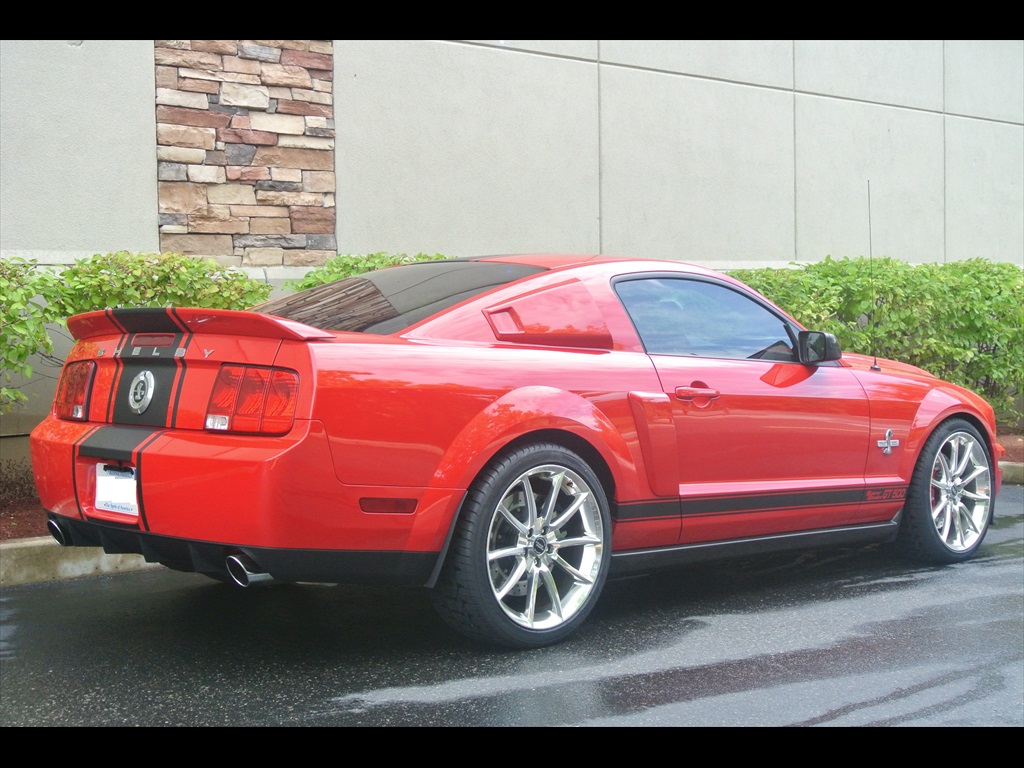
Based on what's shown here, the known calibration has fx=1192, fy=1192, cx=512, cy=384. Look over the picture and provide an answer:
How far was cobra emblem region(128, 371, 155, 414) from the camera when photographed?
4312 millimetres

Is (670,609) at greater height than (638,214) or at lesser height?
lesser

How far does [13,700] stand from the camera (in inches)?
155

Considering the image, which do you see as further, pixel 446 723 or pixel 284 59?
pixel 284 59

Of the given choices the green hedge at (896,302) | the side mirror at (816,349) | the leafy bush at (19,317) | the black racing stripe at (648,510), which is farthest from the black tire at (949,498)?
the leafy bush at (19,317)

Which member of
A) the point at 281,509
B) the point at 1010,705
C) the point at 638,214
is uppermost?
the point at 638,214

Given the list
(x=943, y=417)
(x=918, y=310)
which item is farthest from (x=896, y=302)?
(x=943, y=417)

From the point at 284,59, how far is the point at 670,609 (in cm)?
591

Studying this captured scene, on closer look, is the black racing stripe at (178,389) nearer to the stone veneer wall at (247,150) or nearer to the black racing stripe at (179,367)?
the black racing stripe at (179,367)

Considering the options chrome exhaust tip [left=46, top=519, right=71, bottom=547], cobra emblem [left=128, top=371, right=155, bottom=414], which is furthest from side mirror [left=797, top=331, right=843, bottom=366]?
chrome exhaust tip [left=46, top=519, right=71, bottom=547]

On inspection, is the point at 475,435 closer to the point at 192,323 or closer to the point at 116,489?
the point at 192,323

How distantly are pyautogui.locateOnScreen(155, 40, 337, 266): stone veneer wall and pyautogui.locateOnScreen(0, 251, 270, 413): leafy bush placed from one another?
1.48 metres

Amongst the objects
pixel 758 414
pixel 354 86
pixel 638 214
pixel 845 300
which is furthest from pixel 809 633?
pixel 638 214

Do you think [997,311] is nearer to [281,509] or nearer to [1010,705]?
[1010,705]

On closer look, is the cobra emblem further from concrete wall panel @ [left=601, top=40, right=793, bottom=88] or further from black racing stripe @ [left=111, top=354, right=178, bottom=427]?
concrete wall panel @ [left=601, top=40, right=793, bottom=88]
